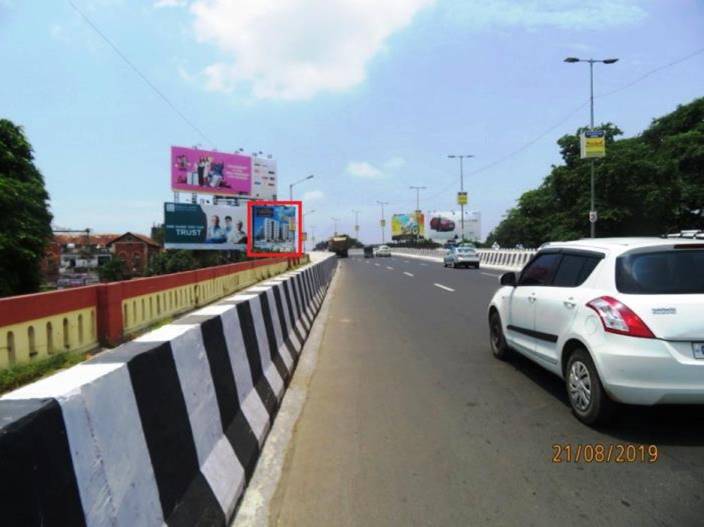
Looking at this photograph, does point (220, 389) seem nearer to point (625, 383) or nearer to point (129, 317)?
point (625, 383)

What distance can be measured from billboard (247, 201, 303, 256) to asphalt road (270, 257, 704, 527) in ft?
140

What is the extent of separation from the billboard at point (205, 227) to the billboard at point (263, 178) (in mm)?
3169

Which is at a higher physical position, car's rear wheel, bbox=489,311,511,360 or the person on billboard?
the person on billboard

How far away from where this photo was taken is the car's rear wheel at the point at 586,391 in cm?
441

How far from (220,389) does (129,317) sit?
7.42 meters

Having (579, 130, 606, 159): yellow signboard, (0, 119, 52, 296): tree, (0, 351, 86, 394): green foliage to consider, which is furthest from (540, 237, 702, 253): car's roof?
(0, 119, 52, 296): tree

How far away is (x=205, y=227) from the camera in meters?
61.5

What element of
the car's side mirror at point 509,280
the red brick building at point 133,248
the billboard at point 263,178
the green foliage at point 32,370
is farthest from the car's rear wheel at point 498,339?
the red brick building at point 133,248

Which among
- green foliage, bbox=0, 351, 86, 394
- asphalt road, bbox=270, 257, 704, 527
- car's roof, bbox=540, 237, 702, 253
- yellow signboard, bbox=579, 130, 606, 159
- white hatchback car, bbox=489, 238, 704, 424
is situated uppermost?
yellow signboard, bbox=579, 130, 606, 159

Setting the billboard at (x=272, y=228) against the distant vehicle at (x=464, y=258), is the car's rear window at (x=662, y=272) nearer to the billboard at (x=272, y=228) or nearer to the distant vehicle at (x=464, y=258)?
the distant vehicle at (x=464, y=258)

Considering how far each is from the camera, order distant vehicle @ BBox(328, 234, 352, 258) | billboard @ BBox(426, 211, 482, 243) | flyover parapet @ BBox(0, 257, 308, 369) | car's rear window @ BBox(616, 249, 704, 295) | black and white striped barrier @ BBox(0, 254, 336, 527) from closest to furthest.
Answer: black and white striped barrier @ BBox(0, 254, 336, 527) → car's rear window @ BBox(616, 249, 704, 295) → flyover parapet @ BBox(0, 257, 308, 369) → distant vehicle @ BBox(328, 234, 352, 258) → billboard @ BBox(426, 211, 482, 243)

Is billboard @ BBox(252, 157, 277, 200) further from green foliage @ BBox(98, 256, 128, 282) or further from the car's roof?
the car's roof

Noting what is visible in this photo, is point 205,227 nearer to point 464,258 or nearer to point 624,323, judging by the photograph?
point 464,258
